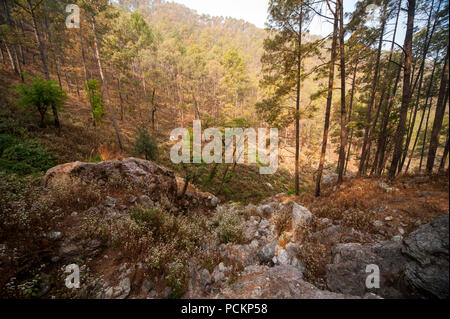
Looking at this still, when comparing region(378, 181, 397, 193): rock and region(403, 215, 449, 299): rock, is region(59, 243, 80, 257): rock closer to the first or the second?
region(403, 215, 449, 299): rock

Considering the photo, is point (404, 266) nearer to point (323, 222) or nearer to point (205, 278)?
point (323, 222)

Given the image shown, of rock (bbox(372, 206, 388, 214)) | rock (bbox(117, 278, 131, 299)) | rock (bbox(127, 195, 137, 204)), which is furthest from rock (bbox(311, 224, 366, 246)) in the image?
rock (bbox(127, 195, 137, 204))

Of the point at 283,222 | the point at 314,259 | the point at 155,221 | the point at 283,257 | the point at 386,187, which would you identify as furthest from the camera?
the point at 283,222

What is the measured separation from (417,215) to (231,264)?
4.30m

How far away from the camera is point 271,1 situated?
23.9ft

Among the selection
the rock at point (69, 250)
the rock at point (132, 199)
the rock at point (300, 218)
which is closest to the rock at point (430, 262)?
the rock at point (300, 218)

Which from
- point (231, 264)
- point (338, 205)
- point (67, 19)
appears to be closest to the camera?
point (231, 264)

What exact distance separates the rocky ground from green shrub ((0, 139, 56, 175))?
2.48m

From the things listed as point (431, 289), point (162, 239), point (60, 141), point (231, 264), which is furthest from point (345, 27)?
point (60, 141)

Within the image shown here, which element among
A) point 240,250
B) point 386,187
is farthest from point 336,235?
point 386,187

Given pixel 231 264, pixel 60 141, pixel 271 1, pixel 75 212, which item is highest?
pixel 271 1

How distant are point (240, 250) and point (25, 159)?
397 inches

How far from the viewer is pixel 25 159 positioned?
6949mm
